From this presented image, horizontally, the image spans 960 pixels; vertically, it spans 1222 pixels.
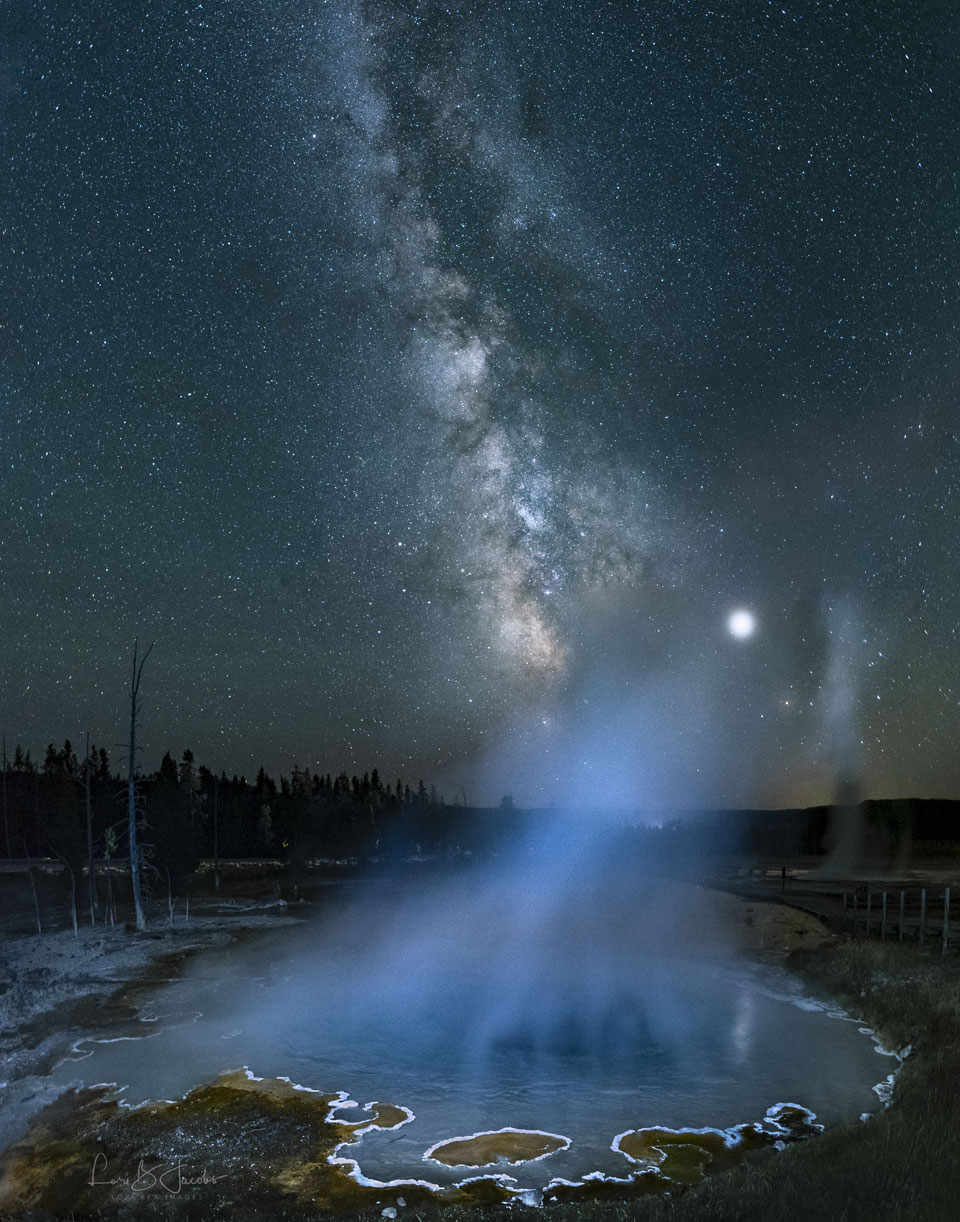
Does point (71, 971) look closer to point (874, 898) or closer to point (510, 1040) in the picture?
point (510, 1040)

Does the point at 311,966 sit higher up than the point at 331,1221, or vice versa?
the point at 331,1221

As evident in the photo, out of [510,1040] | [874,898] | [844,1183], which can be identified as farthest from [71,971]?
[874,898]

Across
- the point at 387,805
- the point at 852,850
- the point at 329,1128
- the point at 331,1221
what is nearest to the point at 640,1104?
the point at 329,1128

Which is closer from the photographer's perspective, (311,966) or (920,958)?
(920,958)

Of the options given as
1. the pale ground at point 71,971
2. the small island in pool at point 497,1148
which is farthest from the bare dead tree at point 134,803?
the small island in pool at point 497,1148

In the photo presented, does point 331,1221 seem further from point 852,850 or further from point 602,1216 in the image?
point 852,850

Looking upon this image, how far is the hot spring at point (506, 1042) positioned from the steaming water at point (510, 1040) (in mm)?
65

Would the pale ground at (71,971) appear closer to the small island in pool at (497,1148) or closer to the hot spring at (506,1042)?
the hot spring at (506,1042)

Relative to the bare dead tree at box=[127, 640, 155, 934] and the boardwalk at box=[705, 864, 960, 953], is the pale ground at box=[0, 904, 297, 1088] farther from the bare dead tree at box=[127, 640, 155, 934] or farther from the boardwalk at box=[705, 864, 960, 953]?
the boardwalk at box=[705, 864, 960, 953]

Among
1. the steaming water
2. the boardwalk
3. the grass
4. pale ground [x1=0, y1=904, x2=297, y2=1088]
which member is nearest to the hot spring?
the steaming water

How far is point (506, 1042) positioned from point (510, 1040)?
24cm

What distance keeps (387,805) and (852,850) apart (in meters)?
74.8

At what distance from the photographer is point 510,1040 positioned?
2217 cm

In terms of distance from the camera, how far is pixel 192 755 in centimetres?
14562
